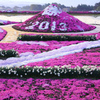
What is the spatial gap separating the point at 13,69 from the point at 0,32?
34.4ft

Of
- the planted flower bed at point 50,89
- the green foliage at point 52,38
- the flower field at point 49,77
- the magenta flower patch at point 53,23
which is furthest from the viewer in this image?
the magenta flower patch at point 53,23

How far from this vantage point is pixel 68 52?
35.9ft

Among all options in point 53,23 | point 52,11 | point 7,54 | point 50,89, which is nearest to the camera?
point 50,89

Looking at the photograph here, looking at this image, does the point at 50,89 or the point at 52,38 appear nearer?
the point at 50,89

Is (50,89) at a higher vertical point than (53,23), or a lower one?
lower

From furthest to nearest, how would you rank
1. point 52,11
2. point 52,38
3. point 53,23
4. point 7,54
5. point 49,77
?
point 52,11
point 53,23
point 52,38
point 7,54
point 49,77

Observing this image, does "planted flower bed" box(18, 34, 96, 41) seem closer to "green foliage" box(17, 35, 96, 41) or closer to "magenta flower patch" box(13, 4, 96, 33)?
"green foliage" box(17, 35, 96, 41)

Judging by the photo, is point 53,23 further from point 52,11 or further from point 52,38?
point 52,38

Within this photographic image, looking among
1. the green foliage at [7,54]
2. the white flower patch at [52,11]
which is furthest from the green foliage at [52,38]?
the white flower patch at [52,11]

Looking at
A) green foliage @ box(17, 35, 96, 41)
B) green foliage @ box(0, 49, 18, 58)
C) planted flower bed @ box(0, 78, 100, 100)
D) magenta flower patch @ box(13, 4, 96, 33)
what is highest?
magenta flower patch @ box(13, 4, 96, 33)

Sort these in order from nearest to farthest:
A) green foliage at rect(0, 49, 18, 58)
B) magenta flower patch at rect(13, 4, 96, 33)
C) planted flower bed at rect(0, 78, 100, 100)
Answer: planted flower bed at rect(0, 78, 100, 100) < green foliage at rect(0, 49, 18, 58) < magenta flower patch at rect(13, 4, 96, 33)

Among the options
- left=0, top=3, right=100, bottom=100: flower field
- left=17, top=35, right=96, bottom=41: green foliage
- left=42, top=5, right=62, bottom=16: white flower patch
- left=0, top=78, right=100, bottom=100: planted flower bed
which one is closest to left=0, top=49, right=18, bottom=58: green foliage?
left=0, top=3, right=100, bottom=100: flower field

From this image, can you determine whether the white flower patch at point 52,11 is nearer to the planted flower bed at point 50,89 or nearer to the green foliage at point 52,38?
the green foliage at point 52,38

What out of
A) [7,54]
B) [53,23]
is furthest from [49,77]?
[53,23]
